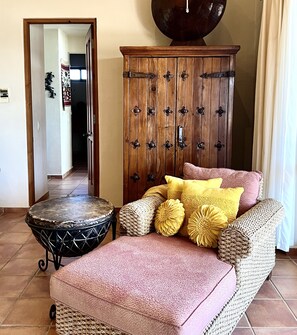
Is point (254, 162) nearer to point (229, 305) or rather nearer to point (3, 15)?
point (229, 305)

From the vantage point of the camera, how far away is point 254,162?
3338 mm

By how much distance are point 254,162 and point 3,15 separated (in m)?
3.14

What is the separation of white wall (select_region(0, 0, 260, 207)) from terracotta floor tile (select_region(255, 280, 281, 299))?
2106 mm

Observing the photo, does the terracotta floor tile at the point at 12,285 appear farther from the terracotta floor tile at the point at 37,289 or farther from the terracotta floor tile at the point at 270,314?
the terracotta floor tile at the point at 270,314

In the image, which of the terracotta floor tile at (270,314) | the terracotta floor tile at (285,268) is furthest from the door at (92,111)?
the terracotta floor tile at (270,314)

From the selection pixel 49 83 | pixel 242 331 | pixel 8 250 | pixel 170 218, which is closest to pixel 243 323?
pixel 242 331

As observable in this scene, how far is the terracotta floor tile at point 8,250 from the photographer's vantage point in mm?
3277

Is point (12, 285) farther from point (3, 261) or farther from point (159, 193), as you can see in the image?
point (159, 193)

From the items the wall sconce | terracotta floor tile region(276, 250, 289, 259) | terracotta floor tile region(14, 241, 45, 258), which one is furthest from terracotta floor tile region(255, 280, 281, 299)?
the wall sconce

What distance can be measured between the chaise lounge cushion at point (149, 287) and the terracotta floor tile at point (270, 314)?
422 mm

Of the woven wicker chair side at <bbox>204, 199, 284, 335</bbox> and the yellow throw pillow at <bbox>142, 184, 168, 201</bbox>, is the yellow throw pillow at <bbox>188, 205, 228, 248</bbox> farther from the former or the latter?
the yellow throw pillow at <bbox>142, 184, 168, 201</bbox>

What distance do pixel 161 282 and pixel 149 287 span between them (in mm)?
75

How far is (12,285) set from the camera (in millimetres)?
2729

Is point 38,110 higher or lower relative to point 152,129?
higher
